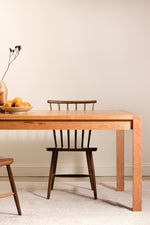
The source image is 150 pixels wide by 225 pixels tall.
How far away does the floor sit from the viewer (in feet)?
6.90

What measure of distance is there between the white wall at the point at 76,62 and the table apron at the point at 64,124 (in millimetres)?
1354

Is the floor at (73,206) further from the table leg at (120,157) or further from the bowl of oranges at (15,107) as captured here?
Result: the bowl of oranges at (15,107)

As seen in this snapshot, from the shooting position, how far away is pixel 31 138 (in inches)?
139

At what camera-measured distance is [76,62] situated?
3.54m

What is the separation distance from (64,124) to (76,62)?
1503 mm

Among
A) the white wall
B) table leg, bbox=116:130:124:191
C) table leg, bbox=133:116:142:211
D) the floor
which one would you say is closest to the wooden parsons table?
table leg, bbox=133:116:142:211

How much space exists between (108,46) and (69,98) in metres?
0.74

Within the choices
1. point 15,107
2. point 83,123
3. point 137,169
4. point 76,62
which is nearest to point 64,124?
point 83,123

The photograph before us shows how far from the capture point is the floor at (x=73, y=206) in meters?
2.10

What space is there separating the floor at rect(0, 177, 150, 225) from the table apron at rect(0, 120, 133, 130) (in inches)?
24.3

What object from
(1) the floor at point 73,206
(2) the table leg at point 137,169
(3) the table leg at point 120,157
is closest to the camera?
(1) the floor at point 73,206

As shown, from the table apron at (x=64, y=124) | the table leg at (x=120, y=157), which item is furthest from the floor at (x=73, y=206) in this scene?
the table apron at (x=64, y=124)

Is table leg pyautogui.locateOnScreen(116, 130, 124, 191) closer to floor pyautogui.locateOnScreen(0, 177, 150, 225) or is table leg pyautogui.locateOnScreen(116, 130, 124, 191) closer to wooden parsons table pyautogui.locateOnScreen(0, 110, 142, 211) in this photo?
floor pyautogui.locateOnScreen(0, 177, 150, 225)

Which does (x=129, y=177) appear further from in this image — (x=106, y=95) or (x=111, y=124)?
(x=111, y=124)
